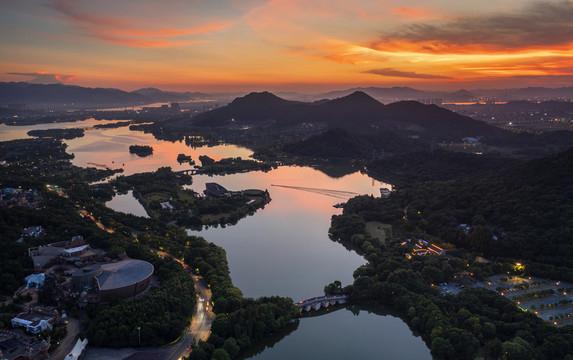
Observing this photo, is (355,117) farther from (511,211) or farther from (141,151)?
(511,211)

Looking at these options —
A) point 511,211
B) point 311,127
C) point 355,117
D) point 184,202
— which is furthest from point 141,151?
point 355,117

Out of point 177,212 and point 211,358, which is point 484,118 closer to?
point 177,212

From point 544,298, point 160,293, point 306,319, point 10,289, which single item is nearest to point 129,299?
point 160,293

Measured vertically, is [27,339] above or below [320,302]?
above

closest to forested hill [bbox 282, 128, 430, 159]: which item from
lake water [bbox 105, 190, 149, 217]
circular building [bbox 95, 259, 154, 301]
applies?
lake water [bbox 105, 190, 149, 217]

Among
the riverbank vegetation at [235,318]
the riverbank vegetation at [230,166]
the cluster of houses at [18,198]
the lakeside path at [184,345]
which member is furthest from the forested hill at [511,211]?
the cluster of houses at [18,198]
